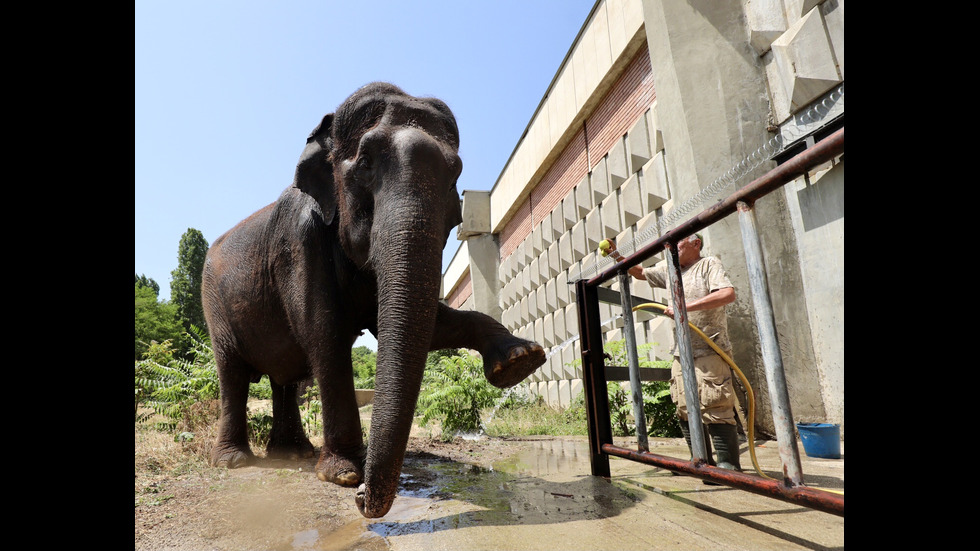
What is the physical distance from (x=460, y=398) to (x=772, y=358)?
18.4 feet

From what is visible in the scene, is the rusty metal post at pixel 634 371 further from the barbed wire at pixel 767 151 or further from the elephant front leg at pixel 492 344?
the barbed wire at pixel 767 151

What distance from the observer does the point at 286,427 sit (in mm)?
5402

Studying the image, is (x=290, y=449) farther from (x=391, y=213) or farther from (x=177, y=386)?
(x=391, y=213)

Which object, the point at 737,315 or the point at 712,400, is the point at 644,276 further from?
the point at 737,315

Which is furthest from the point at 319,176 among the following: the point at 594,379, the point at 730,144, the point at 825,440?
the point at 730,144

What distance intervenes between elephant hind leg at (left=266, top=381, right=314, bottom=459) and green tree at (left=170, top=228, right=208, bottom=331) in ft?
A: 115

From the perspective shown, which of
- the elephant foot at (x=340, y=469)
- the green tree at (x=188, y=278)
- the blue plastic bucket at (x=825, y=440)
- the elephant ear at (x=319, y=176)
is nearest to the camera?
the elephant foot at (x=340, y=469)

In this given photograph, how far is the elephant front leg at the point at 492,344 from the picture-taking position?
341 centimetres

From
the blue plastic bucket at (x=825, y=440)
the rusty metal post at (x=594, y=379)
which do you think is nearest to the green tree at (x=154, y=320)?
the rusty metal post at (x=594, y=379)

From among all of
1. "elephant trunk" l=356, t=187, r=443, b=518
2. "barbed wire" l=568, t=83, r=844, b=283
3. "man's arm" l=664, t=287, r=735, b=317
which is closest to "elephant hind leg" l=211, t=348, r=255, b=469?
"elephant trunk" l=356, t=187, r=443, b=518

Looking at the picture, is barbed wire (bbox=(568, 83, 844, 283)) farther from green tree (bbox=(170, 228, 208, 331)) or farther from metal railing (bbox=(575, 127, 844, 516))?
green tree (bbox=(170, 228, 208, 331))

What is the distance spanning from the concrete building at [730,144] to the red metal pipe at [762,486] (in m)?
3.29

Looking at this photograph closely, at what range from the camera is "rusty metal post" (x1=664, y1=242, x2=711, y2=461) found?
2416mm
